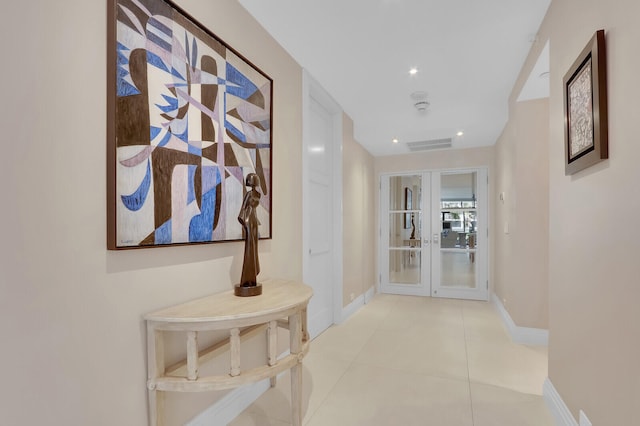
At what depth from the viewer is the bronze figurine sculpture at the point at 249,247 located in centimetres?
175

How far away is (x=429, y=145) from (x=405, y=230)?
4.87ft

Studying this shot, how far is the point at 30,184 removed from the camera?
103cm

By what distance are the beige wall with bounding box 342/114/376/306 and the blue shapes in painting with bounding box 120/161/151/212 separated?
2818mm

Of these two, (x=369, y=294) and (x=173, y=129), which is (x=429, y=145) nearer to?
(x=369, y=294)

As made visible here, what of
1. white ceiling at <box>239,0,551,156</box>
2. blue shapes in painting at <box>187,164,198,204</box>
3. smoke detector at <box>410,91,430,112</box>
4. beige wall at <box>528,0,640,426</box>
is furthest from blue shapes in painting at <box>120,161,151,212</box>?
smoke detector at <box>410,91,430,112</box>

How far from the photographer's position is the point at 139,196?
1.35 metres

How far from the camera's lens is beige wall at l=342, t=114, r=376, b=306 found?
13.4ft

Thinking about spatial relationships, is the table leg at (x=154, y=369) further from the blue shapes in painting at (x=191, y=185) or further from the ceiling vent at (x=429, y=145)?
the ceiling vent at (x=429, y=145)

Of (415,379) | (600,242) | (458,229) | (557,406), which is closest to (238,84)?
(600,242)

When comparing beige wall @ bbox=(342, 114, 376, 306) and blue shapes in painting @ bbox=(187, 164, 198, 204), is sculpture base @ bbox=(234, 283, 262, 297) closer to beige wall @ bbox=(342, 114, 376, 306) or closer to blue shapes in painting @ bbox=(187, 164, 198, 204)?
blue shapes in painting @ bbox=(187, 164, 198, 204)

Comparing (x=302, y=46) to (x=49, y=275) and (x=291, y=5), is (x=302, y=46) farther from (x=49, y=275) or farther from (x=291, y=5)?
(x=49, y=275)

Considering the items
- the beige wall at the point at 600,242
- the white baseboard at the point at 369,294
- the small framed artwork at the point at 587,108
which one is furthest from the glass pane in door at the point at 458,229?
the small framed artwork at the point at 587,108

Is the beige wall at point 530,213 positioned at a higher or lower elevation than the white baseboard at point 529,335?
higher

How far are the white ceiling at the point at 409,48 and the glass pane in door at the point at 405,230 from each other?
194 cm
